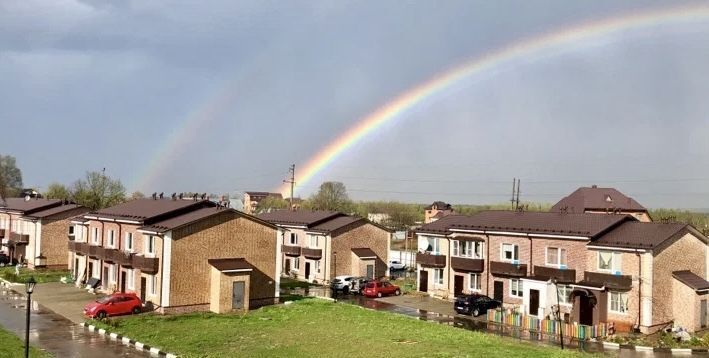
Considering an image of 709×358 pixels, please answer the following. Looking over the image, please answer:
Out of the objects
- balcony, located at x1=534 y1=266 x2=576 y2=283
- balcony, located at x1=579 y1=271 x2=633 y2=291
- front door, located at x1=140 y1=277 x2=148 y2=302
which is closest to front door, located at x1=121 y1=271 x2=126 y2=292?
front door, located at x1=140 y1=277 x2=148 y2=302

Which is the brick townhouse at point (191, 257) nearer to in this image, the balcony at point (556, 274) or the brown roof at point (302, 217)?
the brown roof at point (302, 217)

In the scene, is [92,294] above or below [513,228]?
below

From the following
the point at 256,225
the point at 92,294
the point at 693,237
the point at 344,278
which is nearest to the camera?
the point at 693,237

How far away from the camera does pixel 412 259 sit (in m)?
77.9

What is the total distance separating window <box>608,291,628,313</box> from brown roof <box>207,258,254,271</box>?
24.0 metres

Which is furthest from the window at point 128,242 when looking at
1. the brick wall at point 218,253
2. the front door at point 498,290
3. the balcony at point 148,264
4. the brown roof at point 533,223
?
the front door at point 498,290

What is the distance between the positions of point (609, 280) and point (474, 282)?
1201cm

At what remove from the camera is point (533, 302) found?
4159 centimetres

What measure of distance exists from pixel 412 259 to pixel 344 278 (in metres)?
25.7

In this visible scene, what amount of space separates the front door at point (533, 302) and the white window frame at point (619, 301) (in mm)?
4728

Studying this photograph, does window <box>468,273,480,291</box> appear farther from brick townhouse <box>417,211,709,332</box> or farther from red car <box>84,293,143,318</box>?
red car <box>84,293,143,318</box>

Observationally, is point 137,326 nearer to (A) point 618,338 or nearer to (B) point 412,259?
(A) point 618,338

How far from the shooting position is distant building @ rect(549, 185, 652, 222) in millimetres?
88750

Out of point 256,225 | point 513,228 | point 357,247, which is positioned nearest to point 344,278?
point 357,247
